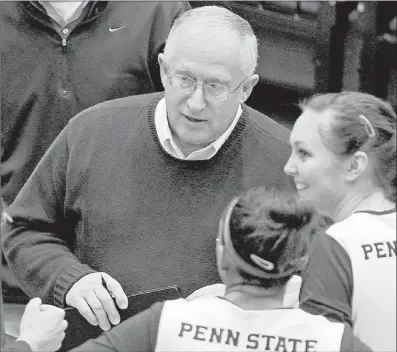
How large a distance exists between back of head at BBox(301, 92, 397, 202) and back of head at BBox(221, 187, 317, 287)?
0.96 ft

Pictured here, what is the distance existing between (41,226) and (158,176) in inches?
12.1

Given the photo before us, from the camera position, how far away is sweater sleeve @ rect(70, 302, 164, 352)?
73.8 inches

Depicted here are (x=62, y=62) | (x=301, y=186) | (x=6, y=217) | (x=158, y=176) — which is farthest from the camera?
(x=62, y=62)

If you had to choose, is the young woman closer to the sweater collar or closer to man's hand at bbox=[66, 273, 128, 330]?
man's hand at bbox=[66, 273, 128, 330]

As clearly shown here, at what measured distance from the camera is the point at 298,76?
3.92 meters

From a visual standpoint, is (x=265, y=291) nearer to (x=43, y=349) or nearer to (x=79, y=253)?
(x=43, y=349)

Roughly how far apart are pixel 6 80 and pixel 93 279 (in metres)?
1.01

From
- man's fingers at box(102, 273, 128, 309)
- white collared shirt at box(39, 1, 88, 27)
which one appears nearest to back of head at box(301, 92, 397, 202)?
man's fingers at box(102, 273, 128, 309)

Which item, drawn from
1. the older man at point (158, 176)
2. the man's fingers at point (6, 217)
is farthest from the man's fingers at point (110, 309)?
the man's fingers at point (6, 217)

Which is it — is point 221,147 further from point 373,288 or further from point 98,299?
point 373,288

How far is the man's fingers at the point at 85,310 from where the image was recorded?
2275 millimetres

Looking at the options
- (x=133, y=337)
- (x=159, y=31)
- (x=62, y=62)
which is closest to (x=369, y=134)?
(x=133, y=337)

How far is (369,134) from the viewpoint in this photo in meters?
2.14

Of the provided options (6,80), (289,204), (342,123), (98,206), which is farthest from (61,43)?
(289,204)
